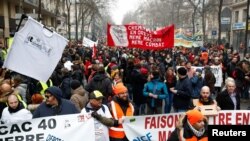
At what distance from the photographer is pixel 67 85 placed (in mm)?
9078

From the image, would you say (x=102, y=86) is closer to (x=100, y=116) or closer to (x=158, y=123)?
(x=158, y=123)

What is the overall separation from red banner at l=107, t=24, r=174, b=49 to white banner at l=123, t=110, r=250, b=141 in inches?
221

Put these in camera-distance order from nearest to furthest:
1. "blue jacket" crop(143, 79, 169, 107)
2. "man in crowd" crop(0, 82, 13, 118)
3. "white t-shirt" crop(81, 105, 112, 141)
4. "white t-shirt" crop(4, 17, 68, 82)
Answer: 1. "white t-shirt" crop(81, 105, 112, 141)
2. "man in crowd" crop(0, 82, 13, 118)
3. "white t-shirt" crop(4, 17, 68, 82)
4. "blue jacket" crop(143, 79, 169, 107)

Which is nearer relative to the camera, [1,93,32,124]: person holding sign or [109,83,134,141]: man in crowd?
[1,93,32,124]: person holding sign

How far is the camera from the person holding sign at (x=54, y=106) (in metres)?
5.66

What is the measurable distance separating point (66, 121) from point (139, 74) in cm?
482

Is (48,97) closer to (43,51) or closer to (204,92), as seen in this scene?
(43,51)

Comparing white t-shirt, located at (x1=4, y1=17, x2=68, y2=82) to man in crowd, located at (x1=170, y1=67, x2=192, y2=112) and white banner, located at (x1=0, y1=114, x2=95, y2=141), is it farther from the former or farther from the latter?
man in crowd, located at (x1=170, y1=67, x2=192, y2=112)

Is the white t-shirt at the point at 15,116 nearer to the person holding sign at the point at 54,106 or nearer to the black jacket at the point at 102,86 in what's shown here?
the person holding sign at the point at 54,106

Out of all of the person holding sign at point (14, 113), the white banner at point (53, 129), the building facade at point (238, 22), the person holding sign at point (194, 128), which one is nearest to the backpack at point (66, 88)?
the white banner at point (53, 129)

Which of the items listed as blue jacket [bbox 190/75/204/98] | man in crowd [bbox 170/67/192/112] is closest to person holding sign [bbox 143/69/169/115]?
man in crowd [bbox 170/67/192/112]

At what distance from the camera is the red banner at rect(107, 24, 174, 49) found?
40.1ft

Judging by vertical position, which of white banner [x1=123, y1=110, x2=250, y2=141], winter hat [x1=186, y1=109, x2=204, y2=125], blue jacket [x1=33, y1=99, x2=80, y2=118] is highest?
winter hat [x1=186, y1=109, x2=204, y2=125]

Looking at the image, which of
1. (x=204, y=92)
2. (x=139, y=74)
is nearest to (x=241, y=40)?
(x=139, y=74)
